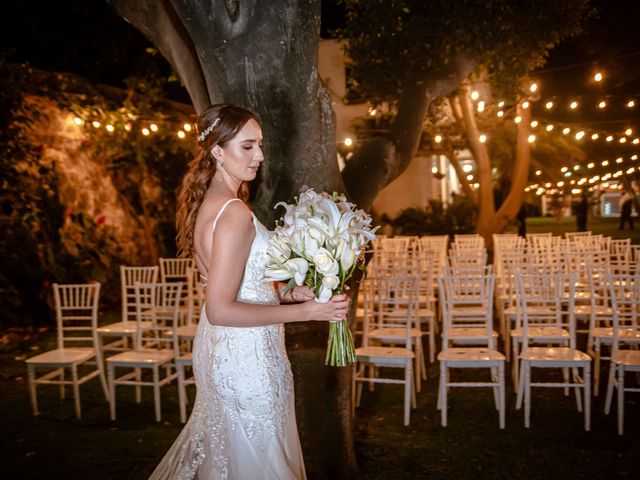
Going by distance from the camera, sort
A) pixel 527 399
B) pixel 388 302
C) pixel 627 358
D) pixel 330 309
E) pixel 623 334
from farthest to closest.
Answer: pixel 388 302, pixel 623 334, pixel 527 399, pixel 627 358, pixel 330 309

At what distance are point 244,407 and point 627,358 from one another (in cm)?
369

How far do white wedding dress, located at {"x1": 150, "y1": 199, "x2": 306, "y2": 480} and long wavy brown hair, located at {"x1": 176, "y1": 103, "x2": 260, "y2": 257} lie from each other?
27cm

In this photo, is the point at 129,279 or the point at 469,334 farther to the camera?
the point at 129,279

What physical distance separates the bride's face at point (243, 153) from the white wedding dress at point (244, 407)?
19 cm

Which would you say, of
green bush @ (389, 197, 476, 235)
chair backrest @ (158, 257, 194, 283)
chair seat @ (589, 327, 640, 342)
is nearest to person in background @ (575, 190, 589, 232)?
green bush @ (389, 197, 476, 235)

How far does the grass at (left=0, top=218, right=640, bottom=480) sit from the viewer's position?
4.39 metres

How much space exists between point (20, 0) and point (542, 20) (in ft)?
35.4

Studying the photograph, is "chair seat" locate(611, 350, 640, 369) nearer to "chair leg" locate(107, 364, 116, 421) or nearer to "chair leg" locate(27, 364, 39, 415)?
"chair leg" locate(107, 364, 116, 421)

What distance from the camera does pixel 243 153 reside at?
248cm

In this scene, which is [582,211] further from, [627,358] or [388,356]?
[388,356]

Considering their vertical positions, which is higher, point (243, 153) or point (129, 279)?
point (243, 153)

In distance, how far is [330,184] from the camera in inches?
145

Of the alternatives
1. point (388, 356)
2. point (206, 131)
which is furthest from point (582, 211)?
point (206, 131)

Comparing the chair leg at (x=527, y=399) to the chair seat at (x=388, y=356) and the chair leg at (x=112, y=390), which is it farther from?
the chair leg at (x=112, y=390)
